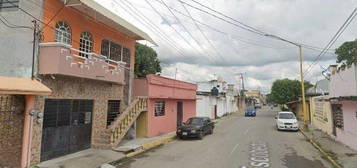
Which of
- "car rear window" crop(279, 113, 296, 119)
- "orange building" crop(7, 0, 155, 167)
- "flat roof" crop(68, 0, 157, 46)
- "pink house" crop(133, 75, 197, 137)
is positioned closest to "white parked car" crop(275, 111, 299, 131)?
"car rear window" crop(279, 113, 296, 119)

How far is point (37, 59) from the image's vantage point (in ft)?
34.7

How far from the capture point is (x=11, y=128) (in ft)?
31.5

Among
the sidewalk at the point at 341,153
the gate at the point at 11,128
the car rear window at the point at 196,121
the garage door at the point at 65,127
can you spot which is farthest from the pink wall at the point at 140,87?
the sidewalk at the point at 341,153

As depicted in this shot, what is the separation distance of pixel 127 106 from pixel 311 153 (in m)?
11.0

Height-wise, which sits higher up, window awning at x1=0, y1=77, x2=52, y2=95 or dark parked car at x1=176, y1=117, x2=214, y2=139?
window awning at x1=0, y1=77, x2=52, y2=95

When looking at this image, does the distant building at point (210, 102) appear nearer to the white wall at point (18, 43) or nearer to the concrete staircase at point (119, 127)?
the concrete staircase at point (119, 127)

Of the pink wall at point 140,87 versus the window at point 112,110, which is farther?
the pink wall at point 140,87

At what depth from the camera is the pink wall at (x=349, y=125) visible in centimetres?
1377

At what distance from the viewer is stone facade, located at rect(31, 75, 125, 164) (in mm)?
10492

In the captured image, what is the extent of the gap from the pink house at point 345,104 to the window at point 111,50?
12.8m

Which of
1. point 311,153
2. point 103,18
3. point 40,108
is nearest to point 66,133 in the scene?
point 40,108

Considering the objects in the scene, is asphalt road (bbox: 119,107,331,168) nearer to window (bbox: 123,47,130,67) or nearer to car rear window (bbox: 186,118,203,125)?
car rear window (bbox: 186,118,203,125)

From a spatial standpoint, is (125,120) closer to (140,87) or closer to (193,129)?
(140,87)

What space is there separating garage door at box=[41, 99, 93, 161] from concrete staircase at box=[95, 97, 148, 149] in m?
0.88
